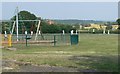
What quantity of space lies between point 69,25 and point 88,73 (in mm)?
46757

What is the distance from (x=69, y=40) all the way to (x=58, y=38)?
65.9 inches

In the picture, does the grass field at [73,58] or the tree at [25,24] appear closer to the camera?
the grass field at [73,58]

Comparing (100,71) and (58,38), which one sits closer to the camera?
(100,71)

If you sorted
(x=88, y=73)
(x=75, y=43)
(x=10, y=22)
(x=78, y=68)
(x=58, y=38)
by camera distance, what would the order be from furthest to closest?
(x=10, y=22)
(x=58, y=38)
(x=75, y=43)
(x=78, y=68)
(x=88, y=73)

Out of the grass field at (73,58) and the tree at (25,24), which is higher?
the tree at (25,24)

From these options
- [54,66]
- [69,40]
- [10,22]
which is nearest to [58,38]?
[69,40]

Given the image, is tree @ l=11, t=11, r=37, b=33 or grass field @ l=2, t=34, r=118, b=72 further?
tree @ l=11, t=11, r=37, b=33

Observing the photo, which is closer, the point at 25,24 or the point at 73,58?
the point at 73,58

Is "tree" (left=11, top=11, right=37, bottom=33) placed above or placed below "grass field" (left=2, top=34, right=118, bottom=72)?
above

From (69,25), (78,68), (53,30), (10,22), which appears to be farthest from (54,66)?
(69,25)

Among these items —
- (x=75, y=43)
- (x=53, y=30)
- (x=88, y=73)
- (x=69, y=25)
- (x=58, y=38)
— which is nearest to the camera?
(x=88, y=73)

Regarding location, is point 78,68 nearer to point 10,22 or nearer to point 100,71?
point 100,71

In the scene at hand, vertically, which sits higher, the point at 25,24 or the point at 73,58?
the point at 25,24

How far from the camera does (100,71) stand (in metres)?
9.75
